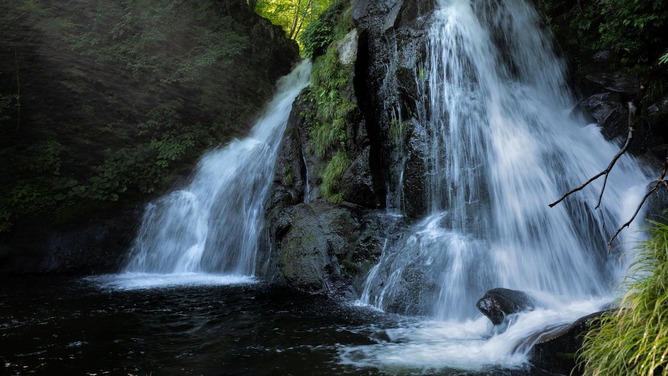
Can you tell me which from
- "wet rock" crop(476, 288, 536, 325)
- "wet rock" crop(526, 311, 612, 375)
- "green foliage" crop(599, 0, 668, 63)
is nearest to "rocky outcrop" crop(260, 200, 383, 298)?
"wet rock" crop(476, 288, 536, 325)

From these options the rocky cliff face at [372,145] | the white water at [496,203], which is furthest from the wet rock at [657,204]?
the rocky cliff face at [372,145]

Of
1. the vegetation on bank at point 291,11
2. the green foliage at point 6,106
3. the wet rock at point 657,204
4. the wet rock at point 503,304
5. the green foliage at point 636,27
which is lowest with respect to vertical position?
the wet rock at point 503,304

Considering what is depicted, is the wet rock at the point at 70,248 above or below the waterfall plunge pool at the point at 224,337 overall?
above

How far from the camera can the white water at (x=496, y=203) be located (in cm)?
576

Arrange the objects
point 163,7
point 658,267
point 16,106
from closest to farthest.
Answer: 1. point 658,267
2. point 16,106
3. point 163,7

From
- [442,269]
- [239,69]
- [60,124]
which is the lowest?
[442,269]

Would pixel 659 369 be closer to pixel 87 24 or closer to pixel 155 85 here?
pixel 155 85

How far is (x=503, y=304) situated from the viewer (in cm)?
552

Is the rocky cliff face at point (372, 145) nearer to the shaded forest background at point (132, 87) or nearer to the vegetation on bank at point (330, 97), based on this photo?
the vegetation on bank at point (330, 97)

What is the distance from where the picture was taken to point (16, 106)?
476 inches

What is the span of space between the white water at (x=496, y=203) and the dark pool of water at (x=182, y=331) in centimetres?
63

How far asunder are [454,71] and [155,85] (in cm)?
1022

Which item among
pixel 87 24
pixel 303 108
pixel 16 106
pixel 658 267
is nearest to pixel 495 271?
pixel 658 267

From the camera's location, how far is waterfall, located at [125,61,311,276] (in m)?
10.7
